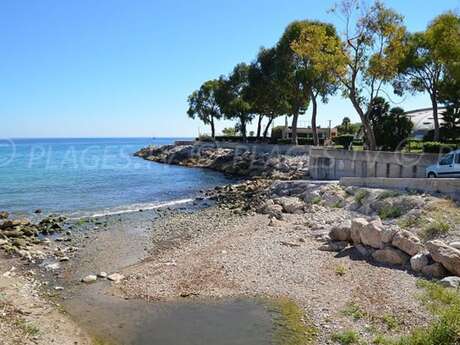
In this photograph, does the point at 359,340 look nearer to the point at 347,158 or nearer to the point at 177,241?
the point at 177,241

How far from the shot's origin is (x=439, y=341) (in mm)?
9266

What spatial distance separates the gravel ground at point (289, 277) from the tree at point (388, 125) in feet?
64.1

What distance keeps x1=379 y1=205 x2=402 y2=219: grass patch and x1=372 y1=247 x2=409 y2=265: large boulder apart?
5504mm

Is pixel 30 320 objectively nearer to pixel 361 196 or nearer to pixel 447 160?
pixel 361 196

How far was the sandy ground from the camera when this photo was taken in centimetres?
1092

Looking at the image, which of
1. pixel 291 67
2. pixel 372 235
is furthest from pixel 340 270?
pixel 291 67

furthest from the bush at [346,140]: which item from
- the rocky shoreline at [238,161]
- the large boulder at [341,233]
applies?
the large boulder at [341,233]

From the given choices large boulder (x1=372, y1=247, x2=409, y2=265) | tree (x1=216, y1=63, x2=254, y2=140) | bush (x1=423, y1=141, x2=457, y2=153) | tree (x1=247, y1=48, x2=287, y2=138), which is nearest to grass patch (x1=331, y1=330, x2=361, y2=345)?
large boulder (x1=372, y1=247, x2=409, y2=265)

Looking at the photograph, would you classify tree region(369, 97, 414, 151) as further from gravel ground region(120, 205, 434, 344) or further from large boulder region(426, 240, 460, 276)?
large boulder region(426, 240, 460, 276)

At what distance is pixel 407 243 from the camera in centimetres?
1555

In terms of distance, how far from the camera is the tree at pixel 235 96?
2975 inches

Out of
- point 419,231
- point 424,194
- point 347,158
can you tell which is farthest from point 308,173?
point 419,231

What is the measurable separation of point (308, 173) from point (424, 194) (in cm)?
2286

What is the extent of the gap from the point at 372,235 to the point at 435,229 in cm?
289
